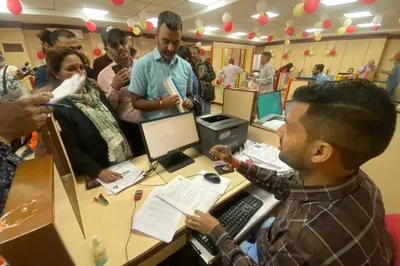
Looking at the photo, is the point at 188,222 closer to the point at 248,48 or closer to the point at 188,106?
the point at 188,106

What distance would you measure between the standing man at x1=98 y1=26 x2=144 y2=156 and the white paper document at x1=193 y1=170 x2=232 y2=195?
2.51ft

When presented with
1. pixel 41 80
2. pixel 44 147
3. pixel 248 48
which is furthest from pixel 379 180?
pixel 248 48

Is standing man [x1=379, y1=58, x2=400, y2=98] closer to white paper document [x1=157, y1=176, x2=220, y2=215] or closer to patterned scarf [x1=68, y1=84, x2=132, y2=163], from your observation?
white paper document [x1=157, y1=176, x2=220, y2=215]

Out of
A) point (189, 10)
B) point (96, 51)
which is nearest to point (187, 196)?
point (189, 10)

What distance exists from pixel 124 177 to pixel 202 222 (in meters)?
0.58

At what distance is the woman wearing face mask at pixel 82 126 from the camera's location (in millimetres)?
988

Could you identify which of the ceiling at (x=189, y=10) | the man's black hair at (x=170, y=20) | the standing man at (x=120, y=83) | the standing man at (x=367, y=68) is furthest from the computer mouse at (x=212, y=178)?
the standing man at (x=367, y=68)

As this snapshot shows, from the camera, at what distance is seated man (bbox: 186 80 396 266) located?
0.49 metres

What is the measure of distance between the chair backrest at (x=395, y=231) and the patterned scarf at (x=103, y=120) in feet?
4.37

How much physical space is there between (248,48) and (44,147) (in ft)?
31.8

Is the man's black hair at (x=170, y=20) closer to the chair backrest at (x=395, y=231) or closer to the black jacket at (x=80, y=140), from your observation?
the black jacket at (x=80, y=140)

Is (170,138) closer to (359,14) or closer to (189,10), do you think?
(189,10)

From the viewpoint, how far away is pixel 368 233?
0.50 meters

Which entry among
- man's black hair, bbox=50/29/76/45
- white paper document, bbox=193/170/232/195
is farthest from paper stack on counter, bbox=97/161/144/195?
man's black hair, bbox=50/29/76/45
